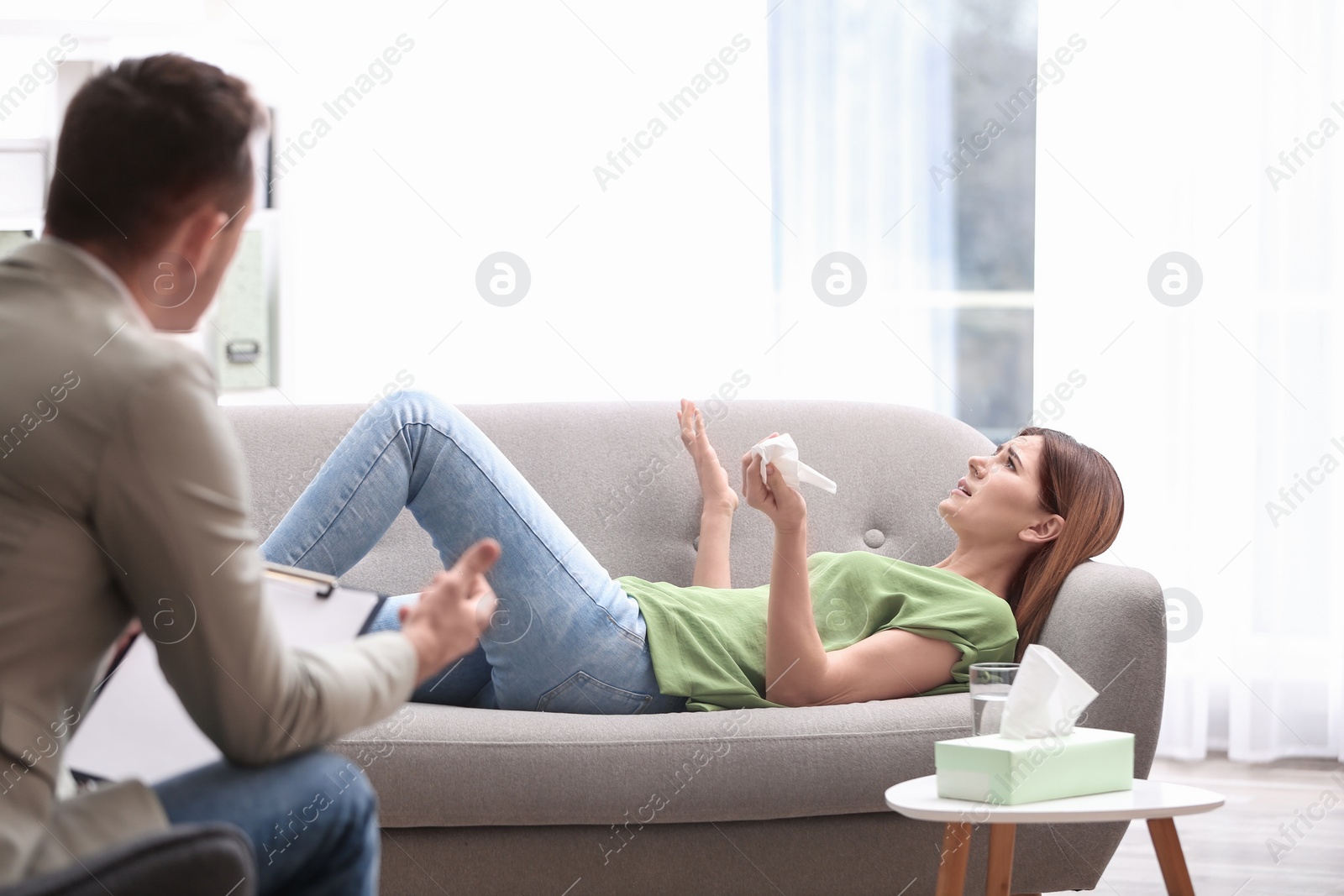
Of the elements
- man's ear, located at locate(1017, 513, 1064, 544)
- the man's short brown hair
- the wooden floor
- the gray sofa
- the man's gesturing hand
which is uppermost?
the man's short brown hair

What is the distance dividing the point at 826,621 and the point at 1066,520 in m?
0.42

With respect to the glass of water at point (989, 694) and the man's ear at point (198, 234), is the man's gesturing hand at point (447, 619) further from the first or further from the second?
the glass of water at point (989, 694)

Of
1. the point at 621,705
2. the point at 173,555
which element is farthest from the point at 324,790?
the point at 621,705

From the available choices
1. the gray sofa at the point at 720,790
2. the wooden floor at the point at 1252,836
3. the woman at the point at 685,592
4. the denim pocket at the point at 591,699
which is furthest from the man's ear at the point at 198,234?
the wooden floor at the point at 1252,836

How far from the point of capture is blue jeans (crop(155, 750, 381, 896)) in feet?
2.71

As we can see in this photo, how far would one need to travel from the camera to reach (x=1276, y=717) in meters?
3.05

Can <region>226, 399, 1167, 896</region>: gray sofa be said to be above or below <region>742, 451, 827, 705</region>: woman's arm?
below

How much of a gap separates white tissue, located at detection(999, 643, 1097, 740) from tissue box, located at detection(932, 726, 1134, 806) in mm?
11

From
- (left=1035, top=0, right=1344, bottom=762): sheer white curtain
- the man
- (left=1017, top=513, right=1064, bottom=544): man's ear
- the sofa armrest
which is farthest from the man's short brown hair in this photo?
(left=1035, top=0, right=1344, bottom=762): sheer white curtain

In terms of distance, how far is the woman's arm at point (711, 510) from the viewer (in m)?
2.09

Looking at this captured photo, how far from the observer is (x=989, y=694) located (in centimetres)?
142

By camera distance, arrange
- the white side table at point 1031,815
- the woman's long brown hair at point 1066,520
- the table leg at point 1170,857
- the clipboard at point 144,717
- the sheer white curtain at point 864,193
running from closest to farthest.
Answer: the clipboard at point 144,717
the white side table at point 1031,815
the table leg at point 1170,857
the woman's long brown hair at point 1066,520
the sheer white curtain at point 864,193

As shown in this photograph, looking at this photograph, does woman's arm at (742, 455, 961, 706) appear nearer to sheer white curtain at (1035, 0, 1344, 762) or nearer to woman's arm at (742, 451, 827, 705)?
woman's arm at (742, 451, 827, 705)

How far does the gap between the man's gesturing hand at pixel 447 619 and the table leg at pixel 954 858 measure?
25.4 inches
